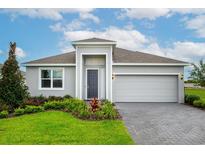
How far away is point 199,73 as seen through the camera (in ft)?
67.9

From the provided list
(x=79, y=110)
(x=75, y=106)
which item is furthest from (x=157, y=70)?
(x=79, y=110)

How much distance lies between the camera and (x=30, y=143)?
785 centimetres

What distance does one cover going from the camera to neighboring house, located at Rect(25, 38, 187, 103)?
19.4 m

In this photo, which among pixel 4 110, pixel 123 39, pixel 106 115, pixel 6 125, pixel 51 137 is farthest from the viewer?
pixel 123 39

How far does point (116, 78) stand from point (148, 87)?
7.94 ft

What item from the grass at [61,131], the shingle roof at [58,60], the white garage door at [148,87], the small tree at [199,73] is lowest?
the grass at [61,131]

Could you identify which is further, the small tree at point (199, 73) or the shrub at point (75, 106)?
the small tree at point (199, 73)

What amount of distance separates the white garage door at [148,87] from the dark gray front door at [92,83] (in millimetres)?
1625

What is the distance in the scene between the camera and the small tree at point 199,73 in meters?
20.5

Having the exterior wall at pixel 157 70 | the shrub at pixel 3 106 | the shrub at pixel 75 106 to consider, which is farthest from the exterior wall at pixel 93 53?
the shrub at pixel 3 106

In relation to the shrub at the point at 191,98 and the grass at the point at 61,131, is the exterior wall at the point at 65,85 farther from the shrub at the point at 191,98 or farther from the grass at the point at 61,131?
the shrub at the point at 191,98
